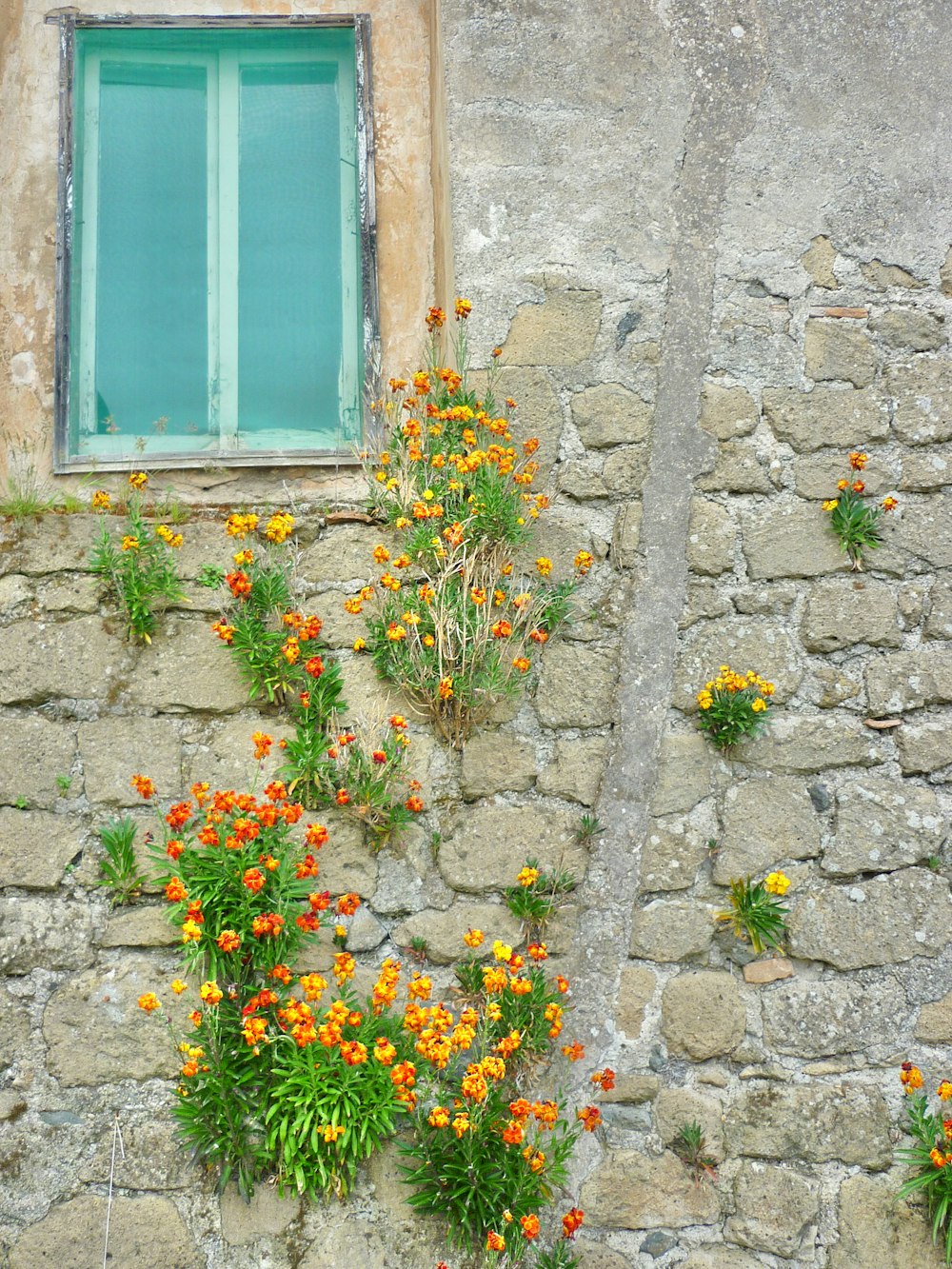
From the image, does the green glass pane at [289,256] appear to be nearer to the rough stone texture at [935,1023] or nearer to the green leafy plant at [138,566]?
the green leafy plant at [138,566]

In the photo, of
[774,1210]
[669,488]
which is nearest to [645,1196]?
[774,1210]

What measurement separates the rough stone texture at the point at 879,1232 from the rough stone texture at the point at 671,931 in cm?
71

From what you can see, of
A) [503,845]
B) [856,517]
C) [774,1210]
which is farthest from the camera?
[856,517]

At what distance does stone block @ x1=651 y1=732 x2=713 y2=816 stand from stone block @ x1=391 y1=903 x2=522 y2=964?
53 cm

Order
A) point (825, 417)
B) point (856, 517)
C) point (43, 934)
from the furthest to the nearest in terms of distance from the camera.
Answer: point (825, 417)
point (856, 517)
point (43, 934)

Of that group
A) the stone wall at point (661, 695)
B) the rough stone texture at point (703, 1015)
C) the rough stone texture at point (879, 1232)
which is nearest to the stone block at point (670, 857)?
the stone wall at point (661, 695)

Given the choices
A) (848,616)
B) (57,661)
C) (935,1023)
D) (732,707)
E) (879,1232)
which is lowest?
(879,1232)

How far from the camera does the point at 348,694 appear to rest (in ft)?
11.5

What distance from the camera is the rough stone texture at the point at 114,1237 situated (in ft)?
9.80

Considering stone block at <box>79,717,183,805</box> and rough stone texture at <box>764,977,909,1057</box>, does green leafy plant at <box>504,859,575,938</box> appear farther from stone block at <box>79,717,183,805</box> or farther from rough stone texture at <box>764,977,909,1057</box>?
stone block at <box>79,717,183,805</box>

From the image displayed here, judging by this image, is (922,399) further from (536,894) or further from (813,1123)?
(813,1123)

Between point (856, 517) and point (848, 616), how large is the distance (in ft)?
0.99

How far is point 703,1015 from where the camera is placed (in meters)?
3.25

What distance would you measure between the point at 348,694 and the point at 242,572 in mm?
476
